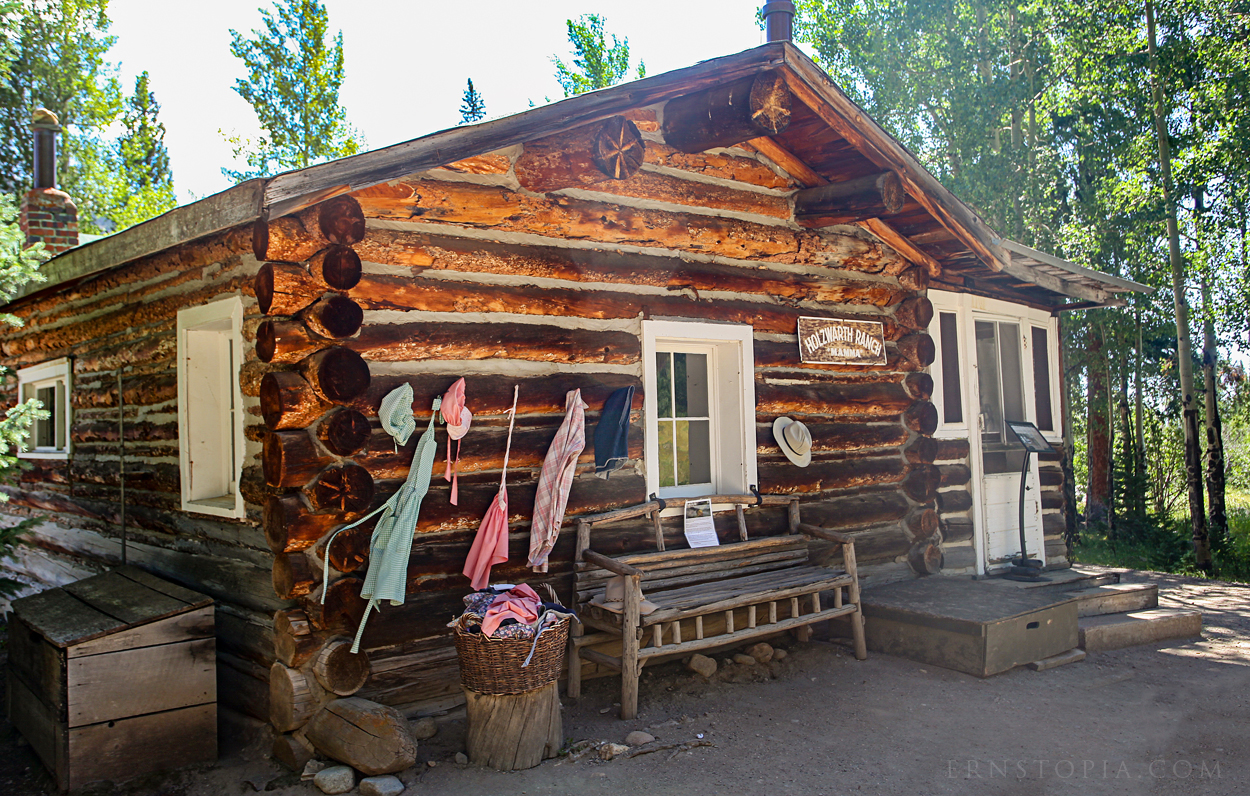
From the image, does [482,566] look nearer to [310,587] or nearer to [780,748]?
[310,587]

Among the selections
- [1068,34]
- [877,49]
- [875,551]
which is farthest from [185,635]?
[877,49]

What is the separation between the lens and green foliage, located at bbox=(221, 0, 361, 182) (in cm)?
2517

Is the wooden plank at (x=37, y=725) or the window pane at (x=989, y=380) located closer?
the wooden plank at (x=37, y=725)

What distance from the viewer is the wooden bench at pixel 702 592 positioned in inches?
199

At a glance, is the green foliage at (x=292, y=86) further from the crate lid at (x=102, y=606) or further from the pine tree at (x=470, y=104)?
the crate lid at (x=102, y=606)

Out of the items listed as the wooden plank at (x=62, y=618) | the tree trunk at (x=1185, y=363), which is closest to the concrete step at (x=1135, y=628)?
the tree trunk at (x=1185, y=363)

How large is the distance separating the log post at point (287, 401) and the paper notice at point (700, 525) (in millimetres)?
2761

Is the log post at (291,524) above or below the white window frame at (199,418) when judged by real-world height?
below

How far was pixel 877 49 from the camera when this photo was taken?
1880 centimetres

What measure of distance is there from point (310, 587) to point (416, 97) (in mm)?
53863

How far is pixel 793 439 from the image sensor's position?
261 inches

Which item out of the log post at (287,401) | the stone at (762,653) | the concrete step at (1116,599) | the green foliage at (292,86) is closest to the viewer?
the log post at (287,401)

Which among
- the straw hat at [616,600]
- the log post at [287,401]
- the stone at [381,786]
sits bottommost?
the stone at [381,786]

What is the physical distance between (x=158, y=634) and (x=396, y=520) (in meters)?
1.48
